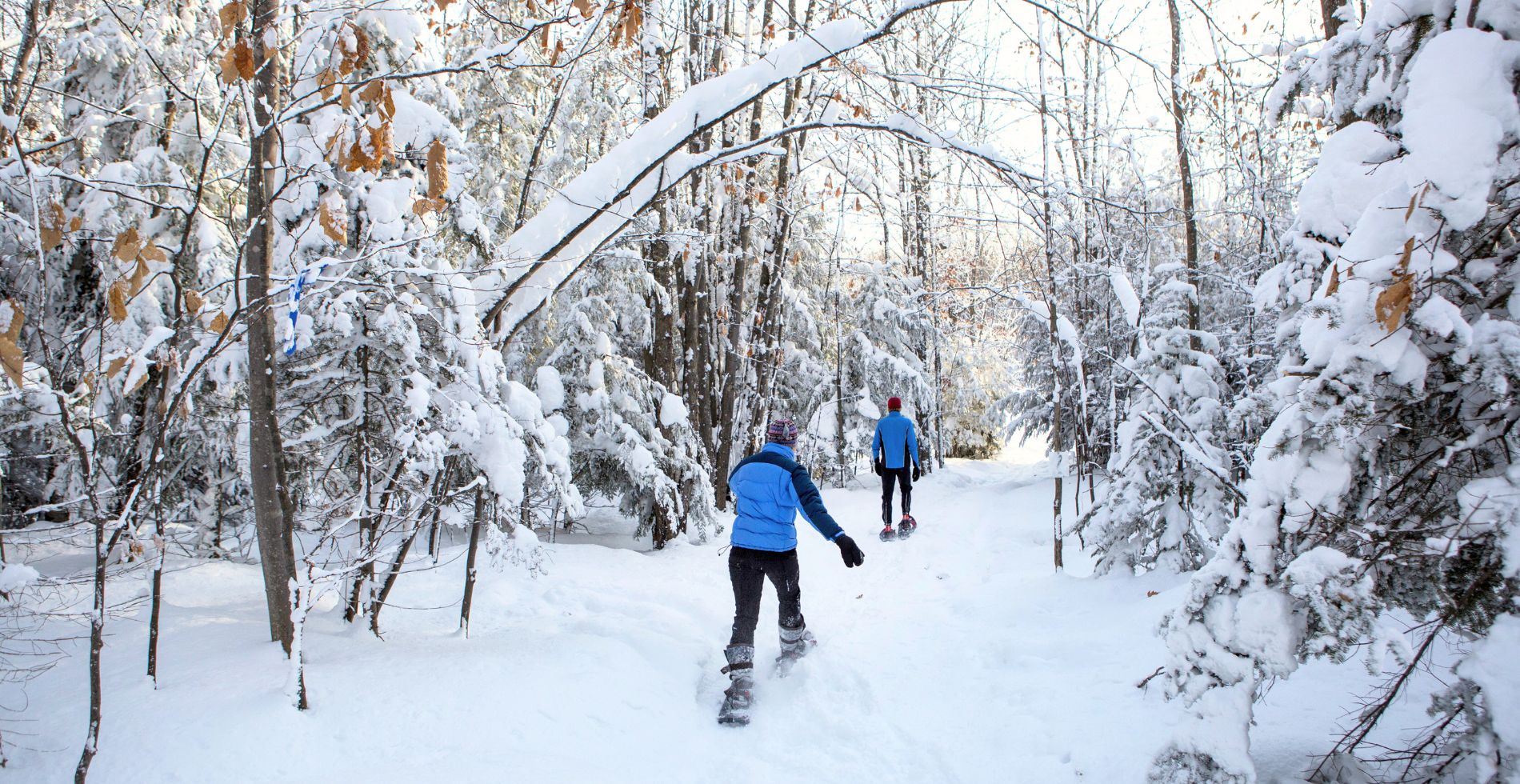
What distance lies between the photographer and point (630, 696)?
4.29 m

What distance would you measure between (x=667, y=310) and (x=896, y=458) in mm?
4063

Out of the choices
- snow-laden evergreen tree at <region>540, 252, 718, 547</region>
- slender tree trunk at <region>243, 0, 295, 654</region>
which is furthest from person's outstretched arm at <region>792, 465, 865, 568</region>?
snow-laden evergreen tree at <region>540, 252, 718, 547</region>

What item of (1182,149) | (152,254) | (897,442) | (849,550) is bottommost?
(849,550)

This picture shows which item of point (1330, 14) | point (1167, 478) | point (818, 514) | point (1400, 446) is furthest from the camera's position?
point (1167, 478)

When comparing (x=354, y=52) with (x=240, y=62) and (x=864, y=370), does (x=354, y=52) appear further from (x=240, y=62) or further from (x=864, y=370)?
(x=864, y=370)

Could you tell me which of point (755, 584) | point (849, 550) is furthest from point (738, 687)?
point (849, 550)

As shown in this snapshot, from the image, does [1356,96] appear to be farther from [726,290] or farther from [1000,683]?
[726,290]

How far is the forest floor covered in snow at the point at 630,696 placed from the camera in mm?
3338

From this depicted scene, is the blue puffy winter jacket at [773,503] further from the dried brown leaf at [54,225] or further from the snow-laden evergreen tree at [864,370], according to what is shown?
the snow-laden evergreen tree at [864,370]

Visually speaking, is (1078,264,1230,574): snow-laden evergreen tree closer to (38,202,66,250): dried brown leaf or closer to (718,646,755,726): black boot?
(718,646,755,726): black boot

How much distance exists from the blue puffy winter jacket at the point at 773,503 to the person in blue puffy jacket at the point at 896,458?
211 inches

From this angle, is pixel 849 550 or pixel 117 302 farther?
pixel 849 550

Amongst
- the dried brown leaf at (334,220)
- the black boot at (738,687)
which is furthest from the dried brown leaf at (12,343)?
the black boot at (738,687)

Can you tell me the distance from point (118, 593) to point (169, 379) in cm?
365
